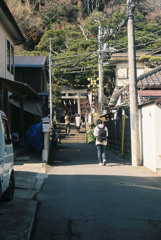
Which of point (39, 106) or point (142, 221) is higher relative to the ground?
point (39, 106)

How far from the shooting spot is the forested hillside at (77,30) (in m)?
39.3

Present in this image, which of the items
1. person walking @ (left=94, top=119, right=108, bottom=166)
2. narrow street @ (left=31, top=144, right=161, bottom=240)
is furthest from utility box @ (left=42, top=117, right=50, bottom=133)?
narrow street @ (left=31, top=144, right=161, bottom=240)

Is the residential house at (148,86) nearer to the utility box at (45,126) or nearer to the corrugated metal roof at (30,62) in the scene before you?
the utility box at (45,126)

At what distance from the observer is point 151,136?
1109 centimetres

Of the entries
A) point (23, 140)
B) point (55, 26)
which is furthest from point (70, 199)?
point (55, 26)

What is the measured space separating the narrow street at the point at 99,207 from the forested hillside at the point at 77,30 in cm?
2337

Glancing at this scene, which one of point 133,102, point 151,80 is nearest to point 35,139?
point 133,102

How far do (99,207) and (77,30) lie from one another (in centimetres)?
4305

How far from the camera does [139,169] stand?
1169 cm

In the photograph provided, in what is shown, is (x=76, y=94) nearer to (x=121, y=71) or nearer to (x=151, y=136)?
(x=121, y=71)

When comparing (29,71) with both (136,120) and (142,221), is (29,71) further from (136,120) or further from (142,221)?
(142,221)

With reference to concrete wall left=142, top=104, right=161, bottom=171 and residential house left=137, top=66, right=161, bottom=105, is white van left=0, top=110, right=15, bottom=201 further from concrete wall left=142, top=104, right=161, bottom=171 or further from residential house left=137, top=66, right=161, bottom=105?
residential house left=137, top=66, right=161, bottom=105

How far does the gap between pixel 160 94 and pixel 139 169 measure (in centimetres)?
583

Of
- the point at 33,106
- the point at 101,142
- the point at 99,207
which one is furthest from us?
the point at 33,106
